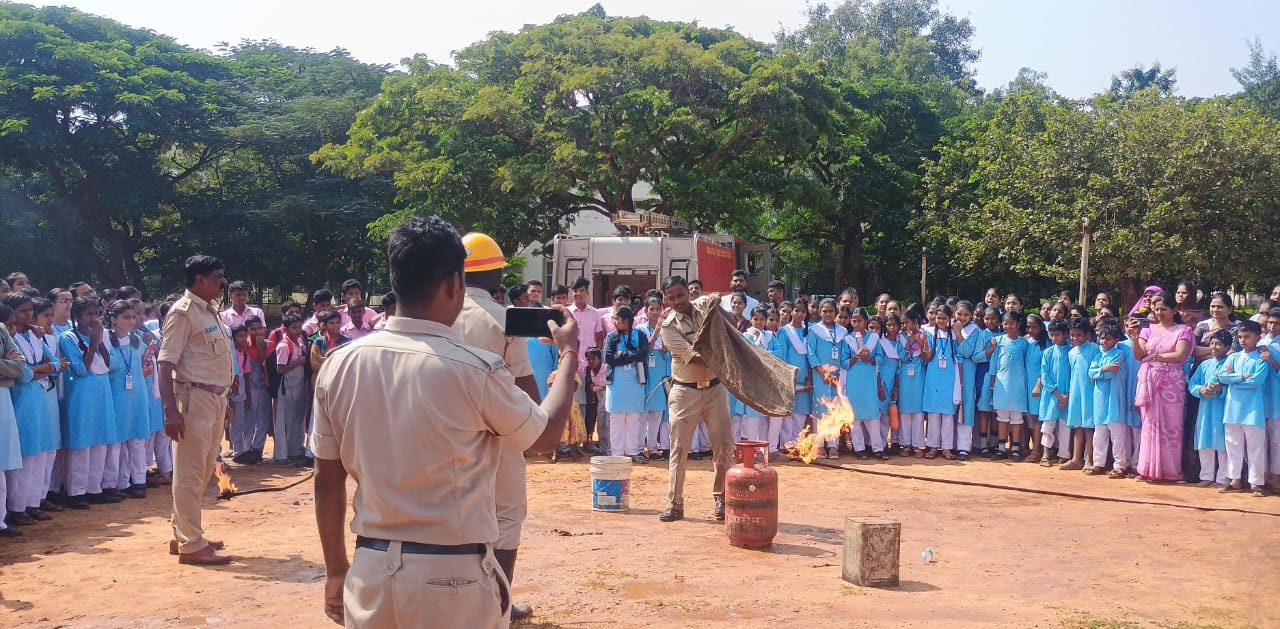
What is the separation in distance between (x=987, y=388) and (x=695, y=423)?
18.9ft

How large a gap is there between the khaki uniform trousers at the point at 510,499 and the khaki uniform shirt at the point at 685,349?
312 cm

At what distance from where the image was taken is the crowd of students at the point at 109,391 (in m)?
7.86

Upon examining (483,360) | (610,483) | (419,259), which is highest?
(419,259)

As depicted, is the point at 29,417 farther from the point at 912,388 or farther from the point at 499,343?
the point at 912,388

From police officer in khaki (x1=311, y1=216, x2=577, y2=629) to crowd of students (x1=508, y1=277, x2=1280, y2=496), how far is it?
7.96 m

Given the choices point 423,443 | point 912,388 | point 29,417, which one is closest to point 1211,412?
point 912,388

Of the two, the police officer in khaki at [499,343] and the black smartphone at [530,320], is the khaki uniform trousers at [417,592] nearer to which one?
the black smartphone at [530,320]

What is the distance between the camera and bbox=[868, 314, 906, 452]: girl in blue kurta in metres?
12.3

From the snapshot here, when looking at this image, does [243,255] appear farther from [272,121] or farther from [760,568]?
[760,568]

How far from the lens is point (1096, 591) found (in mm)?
6082

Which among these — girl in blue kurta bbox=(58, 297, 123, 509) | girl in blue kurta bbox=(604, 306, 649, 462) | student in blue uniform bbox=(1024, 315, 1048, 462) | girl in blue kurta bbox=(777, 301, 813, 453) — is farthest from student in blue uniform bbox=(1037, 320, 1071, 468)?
girl in blue kurta bbox=(58, 297, 123, 509)

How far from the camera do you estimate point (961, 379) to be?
39.8ft

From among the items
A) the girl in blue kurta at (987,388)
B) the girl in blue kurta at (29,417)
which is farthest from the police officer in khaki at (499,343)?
the girl in blue kurta at (987,388)

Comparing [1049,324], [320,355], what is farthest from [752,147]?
[320,355]
